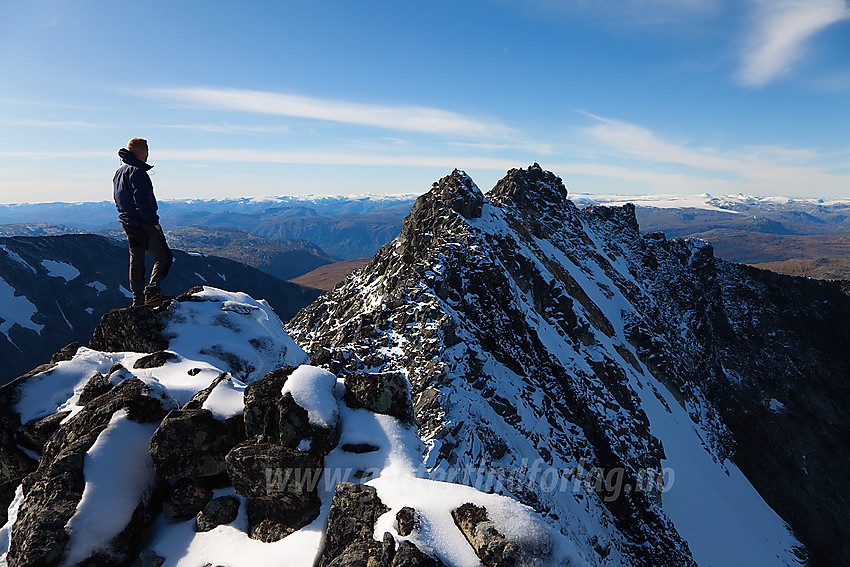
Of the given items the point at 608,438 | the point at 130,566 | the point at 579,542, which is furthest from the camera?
the point at 608,438

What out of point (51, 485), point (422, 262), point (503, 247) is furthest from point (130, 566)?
point (503, 247)

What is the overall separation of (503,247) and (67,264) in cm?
15220

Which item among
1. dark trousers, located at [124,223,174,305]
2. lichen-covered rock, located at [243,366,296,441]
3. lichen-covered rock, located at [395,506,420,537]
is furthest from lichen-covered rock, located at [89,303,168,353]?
lichen-covered rock, located at [395,506,420,537]

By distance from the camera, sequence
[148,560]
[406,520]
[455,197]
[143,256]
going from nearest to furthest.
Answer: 1. [406,520]
2. [148,560]
3. [143,256]
4. [455,197]

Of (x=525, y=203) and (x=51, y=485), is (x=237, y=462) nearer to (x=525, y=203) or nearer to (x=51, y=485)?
(x=51, y=485)

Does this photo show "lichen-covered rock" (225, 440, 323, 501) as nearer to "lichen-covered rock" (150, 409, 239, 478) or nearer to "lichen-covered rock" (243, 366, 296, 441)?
"lichen-covered rock" (243, 366, 296, 441)

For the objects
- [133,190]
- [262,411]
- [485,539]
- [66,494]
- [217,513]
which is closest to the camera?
[485,539]

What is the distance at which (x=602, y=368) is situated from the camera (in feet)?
140

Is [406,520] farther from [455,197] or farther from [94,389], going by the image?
[455,197]

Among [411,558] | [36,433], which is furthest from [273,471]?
[36,433]

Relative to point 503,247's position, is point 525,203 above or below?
above

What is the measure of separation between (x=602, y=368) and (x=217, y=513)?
139 ft

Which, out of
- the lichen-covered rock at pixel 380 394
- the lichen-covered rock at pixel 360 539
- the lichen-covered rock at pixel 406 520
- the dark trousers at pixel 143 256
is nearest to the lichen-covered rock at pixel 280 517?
the lichen-covered rock at pixel 360 539

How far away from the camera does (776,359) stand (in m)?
63.6
